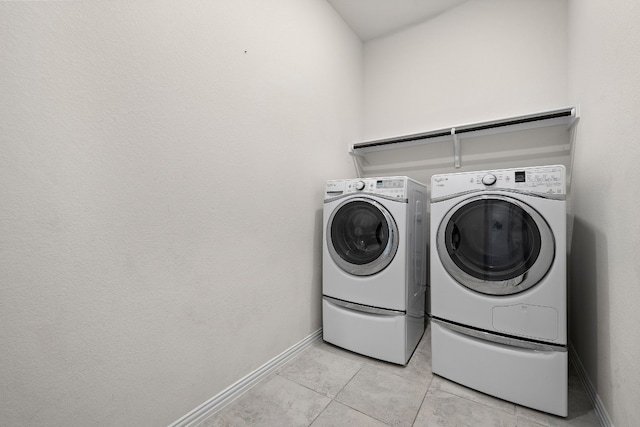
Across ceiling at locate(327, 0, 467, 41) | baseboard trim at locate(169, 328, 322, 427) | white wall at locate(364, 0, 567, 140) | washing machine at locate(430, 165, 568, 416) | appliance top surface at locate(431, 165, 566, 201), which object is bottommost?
baseboard trim at locate(169, 328, 322, 427)

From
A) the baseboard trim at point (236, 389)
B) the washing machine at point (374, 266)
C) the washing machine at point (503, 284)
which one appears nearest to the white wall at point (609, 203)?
the washing machine at point (503, 284)

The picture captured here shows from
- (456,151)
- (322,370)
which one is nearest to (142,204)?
(322,370)

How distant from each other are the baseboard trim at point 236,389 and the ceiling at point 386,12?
2.67 meters

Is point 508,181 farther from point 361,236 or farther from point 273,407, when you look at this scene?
point 273,407

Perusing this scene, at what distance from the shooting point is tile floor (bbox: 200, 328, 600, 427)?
1229mm

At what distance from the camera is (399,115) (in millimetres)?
2535

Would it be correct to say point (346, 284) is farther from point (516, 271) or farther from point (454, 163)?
point (454, 163)

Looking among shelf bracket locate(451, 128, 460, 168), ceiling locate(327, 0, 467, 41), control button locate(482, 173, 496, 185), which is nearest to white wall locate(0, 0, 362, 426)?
ceiling locate(327, 0, 467, 41)

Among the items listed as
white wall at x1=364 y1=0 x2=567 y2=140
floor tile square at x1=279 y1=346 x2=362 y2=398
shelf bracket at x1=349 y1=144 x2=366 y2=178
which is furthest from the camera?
shelf bracket at x1=349 y1=144 x2=366 y2=178

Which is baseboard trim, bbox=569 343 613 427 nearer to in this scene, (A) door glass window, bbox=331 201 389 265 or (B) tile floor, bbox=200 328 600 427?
(B) tile floor, bbox=200 328 600 427

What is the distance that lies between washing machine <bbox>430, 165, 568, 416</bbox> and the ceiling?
5.50 feet

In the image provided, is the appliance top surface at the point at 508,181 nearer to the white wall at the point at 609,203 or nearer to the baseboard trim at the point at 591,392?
the white wall at the point at 609,203

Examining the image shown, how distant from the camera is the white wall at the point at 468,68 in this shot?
1.96 m

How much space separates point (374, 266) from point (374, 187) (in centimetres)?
51
